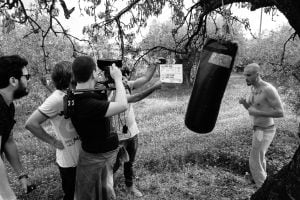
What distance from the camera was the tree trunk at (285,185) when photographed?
9.32 ft

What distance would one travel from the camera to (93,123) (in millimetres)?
2584

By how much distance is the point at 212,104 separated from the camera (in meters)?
2.65

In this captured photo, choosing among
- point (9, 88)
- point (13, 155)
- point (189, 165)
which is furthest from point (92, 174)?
point (189, 165)

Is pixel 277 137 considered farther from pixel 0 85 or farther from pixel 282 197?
pixel 0 85

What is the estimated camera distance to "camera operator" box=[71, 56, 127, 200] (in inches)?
96.7

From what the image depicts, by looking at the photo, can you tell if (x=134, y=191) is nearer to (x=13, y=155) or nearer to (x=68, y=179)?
(x=68, y=179)

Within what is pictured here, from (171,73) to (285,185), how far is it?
161 centimetres

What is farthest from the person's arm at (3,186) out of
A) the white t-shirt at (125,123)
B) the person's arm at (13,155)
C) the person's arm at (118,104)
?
the white t-shirt at (125,123)

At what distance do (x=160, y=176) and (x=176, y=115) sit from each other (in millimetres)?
8343

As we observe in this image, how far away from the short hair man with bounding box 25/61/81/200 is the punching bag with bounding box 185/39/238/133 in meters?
1.20

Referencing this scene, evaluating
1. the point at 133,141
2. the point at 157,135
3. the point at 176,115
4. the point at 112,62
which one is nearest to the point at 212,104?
the point at 112,62

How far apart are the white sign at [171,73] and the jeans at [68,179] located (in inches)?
51.4

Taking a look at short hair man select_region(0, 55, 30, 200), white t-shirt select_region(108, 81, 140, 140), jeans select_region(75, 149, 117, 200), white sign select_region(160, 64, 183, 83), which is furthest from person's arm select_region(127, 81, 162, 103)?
short hair man select_region(0, 55, 30, 200)

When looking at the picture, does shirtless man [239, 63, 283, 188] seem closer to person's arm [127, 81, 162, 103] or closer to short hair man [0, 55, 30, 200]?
person's arm [127, 81, 162, 103]
